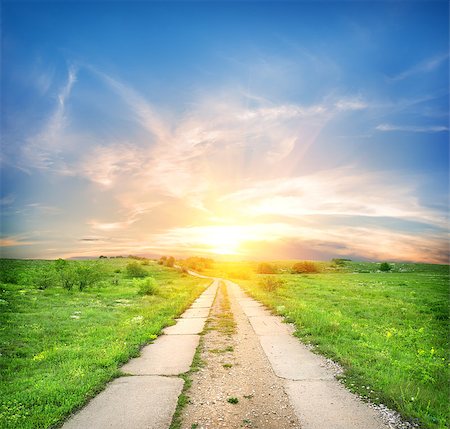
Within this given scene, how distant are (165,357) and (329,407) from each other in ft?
18.4

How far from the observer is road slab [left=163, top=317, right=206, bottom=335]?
14.0 m

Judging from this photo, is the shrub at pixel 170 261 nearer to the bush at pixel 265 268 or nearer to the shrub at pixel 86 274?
the bush at pixel 265 268

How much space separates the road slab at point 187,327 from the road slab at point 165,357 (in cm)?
101

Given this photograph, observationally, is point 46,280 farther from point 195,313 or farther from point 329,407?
point 329,407

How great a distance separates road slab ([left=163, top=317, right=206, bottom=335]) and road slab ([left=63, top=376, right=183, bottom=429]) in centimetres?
590

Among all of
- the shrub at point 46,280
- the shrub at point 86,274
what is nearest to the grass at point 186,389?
the shrub at point 86,274

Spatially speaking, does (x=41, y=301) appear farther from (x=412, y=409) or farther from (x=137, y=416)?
(x=412, y=409)

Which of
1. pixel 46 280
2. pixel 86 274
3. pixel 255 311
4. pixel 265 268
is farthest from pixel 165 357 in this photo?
pixel 265 268

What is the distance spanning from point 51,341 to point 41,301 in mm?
12884

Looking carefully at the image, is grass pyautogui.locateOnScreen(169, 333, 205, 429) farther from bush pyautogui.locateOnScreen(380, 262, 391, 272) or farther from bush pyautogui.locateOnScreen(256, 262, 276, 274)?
bush pyautogui.locateOnScreen(380, 262, 391, 272)

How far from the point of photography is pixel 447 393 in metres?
7.38

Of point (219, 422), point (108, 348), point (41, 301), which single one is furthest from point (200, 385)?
point (41, 301)

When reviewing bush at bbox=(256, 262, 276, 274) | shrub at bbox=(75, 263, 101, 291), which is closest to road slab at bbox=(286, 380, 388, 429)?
shrub at bbox=(75, 263, 101, 291)

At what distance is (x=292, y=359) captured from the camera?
382 inches
